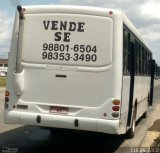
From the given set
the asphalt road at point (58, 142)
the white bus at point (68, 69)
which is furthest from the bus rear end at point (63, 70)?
the asphalt road at point (58, 142)

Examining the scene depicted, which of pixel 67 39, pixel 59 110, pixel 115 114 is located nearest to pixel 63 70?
pixel 67 39

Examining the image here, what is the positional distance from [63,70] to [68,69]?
Answer: 0.12 metres

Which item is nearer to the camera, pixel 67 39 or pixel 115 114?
pixel 115 114

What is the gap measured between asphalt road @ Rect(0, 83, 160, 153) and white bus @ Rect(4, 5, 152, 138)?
1095 millimetres

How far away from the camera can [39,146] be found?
1252 cm

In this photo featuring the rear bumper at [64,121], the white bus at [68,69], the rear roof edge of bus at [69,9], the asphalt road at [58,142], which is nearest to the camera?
the rear bumper at [64,121]

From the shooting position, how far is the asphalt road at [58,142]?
1218 centimetres

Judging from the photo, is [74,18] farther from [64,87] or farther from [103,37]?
[64,87]

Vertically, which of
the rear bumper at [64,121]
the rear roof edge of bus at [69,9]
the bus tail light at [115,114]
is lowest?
the rear bumper at [64,121]

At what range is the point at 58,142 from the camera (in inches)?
→ 529

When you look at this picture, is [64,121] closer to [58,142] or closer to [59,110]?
[59,110]

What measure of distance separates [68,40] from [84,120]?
182cm

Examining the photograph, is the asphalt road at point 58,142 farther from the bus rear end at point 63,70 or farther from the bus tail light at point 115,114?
the bus tail light at point 115,114

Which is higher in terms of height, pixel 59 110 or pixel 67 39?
pixel 67 39
